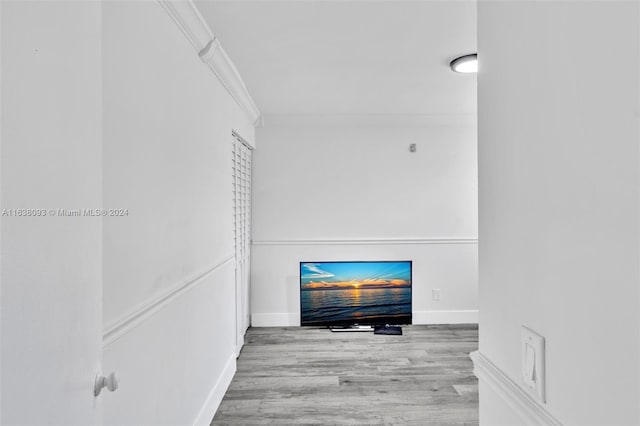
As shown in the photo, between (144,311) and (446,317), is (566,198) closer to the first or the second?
(144,311)

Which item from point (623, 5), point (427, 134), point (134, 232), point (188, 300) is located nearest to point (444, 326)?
point (427, 134)

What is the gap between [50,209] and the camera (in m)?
0.69

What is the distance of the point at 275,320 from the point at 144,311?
10.5ft

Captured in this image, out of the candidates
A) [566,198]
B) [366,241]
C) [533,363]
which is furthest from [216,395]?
[566,198]

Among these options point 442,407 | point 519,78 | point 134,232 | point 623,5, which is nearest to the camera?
point 623,5

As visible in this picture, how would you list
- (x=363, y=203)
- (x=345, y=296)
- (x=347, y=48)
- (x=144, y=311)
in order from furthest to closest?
(x=363, y=203), (x=345, y=296), (x=347, y=48), (x=144, y=311)

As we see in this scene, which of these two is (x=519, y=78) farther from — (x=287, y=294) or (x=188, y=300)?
(x=287, y=294)

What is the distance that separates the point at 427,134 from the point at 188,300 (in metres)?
3.50

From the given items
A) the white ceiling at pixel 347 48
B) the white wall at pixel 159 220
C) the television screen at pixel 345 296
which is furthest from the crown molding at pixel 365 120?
the white wall at pixel 159 220

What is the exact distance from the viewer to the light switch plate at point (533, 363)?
30.7 inches

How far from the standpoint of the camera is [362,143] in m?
4.64

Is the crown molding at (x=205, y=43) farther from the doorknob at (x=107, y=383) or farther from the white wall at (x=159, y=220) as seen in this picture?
the doorknob at (x=107, y=383)

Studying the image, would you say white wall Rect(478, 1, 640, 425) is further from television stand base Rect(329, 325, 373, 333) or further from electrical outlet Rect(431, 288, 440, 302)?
electrical outlet Rect(431, 288, 440, 302)

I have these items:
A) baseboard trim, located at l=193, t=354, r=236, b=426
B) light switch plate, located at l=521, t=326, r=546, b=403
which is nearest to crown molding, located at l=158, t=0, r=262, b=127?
light switch plate, located at l=521, t=326, r=546, b=403
